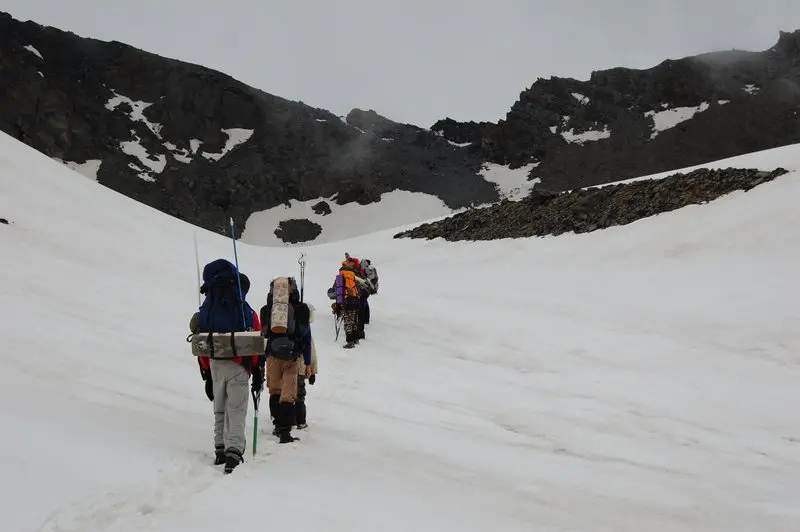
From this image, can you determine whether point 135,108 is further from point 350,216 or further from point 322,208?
point 350,216

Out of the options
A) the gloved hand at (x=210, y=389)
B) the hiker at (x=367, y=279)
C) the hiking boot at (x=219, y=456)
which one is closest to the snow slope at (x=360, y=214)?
the hiker at (x=367, y=279)

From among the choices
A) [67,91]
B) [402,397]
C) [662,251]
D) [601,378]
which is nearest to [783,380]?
[601,378]

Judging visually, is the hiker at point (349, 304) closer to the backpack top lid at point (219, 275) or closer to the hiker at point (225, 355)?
the hiker at point (225, 355)

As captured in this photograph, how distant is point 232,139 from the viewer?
99312mm

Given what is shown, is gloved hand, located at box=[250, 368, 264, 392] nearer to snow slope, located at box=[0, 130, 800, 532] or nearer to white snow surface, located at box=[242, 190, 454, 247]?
snow slope, located at box=[0, 130, 800, 532]

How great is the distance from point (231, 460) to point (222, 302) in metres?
1.54

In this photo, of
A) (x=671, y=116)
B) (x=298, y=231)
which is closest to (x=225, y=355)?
(x=298, y=231)

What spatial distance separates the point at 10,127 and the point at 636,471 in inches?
3564

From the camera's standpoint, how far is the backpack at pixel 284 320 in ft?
22.5

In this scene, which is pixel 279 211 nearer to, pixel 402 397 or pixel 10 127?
pixel 10 127

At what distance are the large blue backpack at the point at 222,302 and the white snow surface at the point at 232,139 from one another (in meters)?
94.6

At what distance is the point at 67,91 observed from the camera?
291 feet

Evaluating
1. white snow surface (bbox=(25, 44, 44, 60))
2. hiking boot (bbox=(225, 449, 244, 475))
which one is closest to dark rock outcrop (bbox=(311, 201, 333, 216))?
white snow surface (bbox=(25, 44, 44, 60))

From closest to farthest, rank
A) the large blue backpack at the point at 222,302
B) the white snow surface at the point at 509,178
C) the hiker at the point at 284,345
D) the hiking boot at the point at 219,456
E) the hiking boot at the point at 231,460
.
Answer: the hiking boot at the point at 231,460
the hiking boot at the point at 219,456
the large blue backpack at the point at 222,302
the hiker at the point at 284,345
the white snow surface at the point at 509,178
